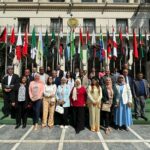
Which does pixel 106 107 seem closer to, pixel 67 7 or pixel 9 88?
pixel 9 88

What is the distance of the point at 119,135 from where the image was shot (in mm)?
9750

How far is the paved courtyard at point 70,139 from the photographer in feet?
27.3

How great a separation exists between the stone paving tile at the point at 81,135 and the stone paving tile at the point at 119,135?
38 cm

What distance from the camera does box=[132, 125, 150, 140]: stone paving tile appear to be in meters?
9.60

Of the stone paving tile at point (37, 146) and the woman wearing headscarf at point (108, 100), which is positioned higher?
the woman wearing headscarf at point (108, 100)

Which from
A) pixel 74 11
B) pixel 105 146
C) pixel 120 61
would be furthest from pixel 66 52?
pixel 105 146

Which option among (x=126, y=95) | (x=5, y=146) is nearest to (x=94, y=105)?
(x=126, y=95)

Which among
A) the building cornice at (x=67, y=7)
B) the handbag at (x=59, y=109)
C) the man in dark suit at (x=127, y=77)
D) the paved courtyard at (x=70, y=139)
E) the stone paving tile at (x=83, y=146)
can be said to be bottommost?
the stone paving tile at (x=83, y=146)

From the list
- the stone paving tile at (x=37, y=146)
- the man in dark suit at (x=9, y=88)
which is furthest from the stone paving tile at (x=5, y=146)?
the man in dark suit at (x=9, y=88)

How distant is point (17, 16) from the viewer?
31.9 m

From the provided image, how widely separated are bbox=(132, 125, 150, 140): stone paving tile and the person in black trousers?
4179 millimetres

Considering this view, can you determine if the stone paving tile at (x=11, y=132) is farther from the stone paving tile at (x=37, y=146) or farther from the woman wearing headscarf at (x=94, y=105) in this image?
the woman wearing headscarf at (x=94, y=105)

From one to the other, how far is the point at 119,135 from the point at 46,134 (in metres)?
2.51

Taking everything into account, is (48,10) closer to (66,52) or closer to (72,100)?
(66,52)
